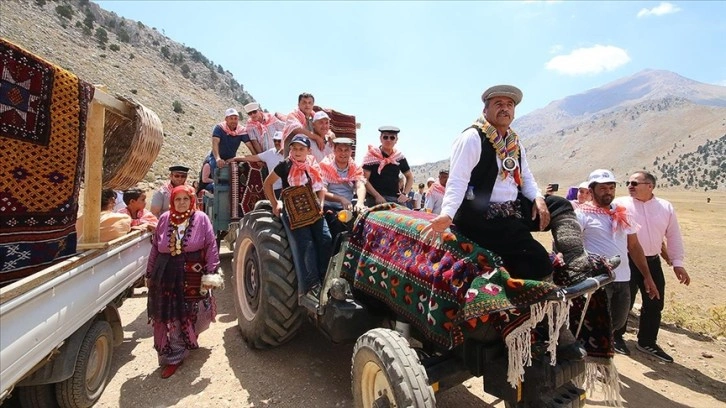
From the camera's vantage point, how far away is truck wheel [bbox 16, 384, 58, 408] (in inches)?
112

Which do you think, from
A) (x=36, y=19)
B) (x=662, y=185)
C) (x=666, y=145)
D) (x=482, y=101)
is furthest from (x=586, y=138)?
(x=482, y=101)

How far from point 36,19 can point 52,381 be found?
5215cm

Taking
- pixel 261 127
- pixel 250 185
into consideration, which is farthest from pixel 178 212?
pixel 261 127

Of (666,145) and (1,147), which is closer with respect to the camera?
(1,147)

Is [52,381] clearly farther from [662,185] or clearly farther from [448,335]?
[662,185]

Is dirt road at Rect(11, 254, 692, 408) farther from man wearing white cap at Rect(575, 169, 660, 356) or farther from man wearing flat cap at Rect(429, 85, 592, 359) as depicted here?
man wearing flat cap at Rect(429, 85, 592, 359)

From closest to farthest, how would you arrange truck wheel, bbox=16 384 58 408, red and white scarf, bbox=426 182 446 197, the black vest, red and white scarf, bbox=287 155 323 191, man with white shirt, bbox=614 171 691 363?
the black vest → truck wheel, bbox=16 384 58 408 → red and white scarf, bbox=287 155 323 191 → man with white shirt, bbox=614 171 691 363 → red and white scarf, bbox=426 182 446 197

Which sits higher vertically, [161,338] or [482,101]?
[482,101]

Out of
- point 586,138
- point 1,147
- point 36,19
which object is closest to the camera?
point 1,147

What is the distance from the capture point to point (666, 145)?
9344 cm

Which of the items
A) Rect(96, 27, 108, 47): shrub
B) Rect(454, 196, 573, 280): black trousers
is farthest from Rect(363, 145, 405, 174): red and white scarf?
Rect(96, 27, 108, 47): shrub

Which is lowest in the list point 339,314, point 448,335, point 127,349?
point 127,349

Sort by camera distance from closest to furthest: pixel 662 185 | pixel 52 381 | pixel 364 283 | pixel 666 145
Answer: pixel 52 381 → pixel 364 283 → pixel 662 185 → pixel 666 145

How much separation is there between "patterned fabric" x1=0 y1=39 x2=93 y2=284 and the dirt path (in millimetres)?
1571
